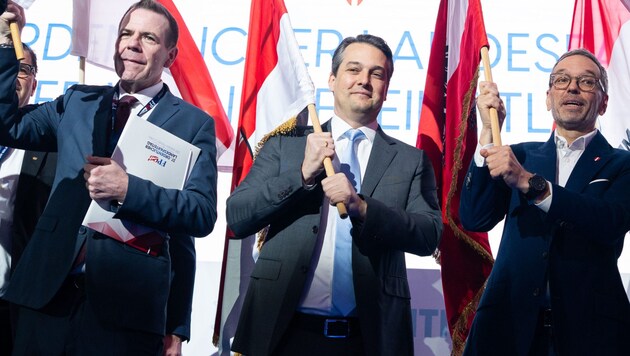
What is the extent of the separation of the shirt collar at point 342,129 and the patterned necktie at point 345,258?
0.31 feet

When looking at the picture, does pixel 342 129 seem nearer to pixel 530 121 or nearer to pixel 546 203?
pixel 546 203

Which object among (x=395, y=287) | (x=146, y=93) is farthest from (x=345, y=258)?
(x=146, y=93)

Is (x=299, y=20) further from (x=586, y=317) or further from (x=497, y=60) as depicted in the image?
(x=586, y=317)

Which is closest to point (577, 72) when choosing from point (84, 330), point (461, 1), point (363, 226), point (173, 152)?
point (461, 1)

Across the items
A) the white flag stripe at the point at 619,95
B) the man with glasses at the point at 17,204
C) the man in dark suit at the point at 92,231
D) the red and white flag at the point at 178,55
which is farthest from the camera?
the red and white flag at the point at 178,55

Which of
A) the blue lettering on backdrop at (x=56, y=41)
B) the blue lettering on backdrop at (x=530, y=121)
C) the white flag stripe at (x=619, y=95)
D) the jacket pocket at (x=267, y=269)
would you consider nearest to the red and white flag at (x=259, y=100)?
the jacket pocket at (x=267, y=269)

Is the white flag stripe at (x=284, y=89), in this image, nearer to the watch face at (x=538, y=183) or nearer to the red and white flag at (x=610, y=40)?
the watch face at (x=538, y=183)

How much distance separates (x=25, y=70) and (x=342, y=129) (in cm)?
156

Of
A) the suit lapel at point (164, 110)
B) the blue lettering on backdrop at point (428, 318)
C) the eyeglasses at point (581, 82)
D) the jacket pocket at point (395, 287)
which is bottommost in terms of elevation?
the blue lettering on backdrop at point (428, 318)

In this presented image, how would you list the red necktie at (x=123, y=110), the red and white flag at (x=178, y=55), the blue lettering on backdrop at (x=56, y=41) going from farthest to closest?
the blue lettering on backdrop at (x=56, y=41) → the red and white flag at (x=178, y=55) → the red necktie at (x=123, y=110)

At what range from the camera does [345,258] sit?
2795mm

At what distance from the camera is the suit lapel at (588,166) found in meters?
3.02

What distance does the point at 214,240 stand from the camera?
417 cm

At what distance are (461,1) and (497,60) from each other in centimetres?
51
